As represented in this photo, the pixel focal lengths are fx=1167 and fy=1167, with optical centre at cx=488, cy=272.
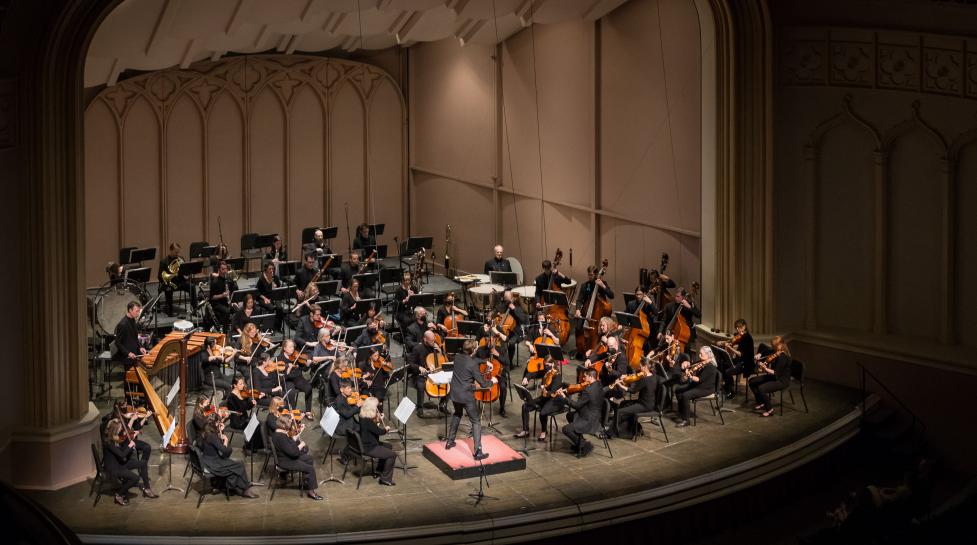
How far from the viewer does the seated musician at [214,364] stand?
12969 millimetres

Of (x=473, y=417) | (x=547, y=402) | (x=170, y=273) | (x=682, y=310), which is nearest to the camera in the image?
(x=473, y=417)

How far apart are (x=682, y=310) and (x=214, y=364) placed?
5678 mm

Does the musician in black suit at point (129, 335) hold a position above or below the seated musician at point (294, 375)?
above

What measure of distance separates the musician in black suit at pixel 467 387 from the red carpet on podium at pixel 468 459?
0.37 ft

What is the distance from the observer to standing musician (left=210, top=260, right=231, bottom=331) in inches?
609

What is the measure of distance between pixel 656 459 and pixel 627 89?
6.70 m

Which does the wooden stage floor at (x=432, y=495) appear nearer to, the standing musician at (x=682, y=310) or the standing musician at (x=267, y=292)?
the standing musician at (x=682, y=310)

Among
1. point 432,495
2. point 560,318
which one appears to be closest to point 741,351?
point 560,318

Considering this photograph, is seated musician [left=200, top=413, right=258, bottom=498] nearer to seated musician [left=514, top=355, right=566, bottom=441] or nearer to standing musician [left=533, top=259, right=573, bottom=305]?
seated musician [left=514, top=355, right=566, bottom=441]

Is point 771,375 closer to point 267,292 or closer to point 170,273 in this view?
point 267,292

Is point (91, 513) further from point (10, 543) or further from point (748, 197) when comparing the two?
point (748, 197)

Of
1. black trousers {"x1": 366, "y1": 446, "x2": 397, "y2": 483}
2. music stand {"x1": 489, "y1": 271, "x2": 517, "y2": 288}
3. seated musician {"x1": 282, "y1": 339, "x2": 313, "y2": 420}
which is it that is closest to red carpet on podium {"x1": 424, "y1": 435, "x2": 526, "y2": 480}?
black trousers {"x1": 366, "y1": 446, "x2": 397, "y2": 483}

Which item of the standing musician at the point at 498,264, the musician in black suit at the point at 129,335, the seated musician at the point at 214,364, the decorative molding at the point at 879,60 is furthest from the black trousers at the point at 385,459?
the decorative molding at the point at 879,60

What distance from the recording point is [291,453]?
10.9m
